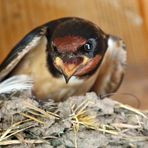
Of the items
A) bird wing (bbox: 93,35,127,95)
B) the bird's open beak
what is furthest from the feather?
bird wing (bbox: 93,35,127,95)

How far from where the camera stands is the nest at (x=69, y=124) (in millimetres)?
1658

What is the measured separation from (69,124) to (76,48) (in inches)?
11.0

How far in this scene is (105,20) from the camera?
2662mm

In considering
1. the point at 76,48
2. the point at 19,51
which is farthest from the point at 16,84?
the point at 76,48

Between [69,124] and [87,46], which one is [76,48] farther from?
[69,124]

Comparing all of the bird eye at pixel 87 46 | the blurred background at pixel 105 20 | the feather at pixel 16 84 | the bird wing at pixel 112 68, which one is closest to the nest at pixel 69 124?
the feather at pixel 16 84

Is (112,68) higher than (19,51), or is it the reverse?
(19,51)

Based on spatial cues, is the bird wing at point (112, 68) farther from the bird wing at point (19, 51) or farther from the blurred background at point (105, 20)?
the bird wing at point (19, 51)

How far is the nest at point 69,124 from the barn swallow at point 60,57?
0.49 ft

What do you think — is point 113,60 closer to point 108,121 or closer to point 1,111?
point 108,121

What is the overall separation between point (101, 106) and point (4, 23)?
998 mm

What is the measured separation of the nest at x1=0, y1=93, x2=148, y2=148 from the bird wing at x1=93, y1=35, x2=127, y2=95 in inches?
Result: 18.8

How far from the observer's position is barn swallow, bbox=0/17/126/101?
1845 millimetres

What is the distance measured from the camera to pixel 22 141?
1.61 meters
